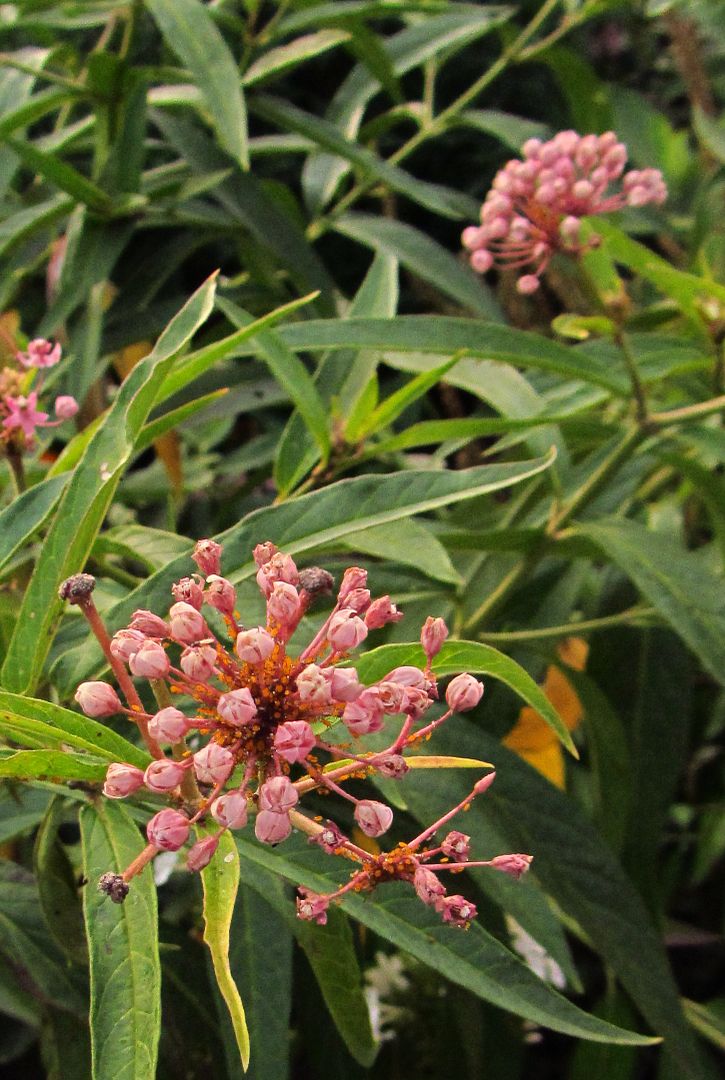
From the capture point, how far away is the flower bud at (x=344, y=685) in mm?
464

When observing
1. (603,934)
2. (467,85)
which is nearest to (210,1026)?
(603,934)

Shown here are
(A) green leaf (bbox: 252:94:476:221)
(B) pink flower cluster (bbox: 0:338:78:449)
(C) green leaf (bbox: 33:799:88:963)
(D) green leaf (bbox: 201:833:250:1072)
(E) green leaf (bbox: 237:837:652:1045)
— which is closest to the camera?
(D) green leaf (bbox: 201:833:250:1072)

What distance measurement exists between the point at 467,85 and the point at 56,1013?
8.14 ft

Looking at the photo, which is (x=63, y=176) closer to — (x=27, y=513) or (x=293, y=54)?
(x=293, y=54)

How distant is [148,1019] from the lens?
480 mm

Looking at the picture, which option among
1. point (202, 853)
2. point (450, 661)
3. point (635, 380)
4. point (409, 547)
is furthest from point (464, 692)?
point (635, 380)

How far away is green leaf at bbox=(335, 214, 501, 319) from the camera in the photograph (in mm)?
1249

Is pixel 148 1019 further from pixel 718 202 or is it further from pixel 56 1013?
pixel 718 202

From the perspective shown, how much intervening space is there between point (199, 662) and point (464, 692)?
13cm

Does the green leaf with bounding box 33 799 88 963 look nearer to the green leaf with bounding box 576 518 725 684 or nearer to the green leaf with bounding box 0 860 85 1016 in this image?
the green leaf with bounding box 0 860 85 1016

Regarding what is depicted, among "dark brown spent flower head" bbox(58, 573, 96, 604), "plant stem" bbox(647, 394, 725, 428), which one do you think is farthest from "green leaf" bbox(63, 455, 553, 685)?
"plant stem" bbox(647, 394, 725, 428)

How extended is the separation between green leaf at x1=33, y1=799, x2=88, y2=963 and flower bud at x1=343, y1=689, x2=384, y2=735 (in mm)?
261

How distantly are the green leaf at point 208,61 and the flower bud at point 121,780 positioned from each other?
72cm

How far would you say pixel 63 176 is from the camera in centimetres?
111
